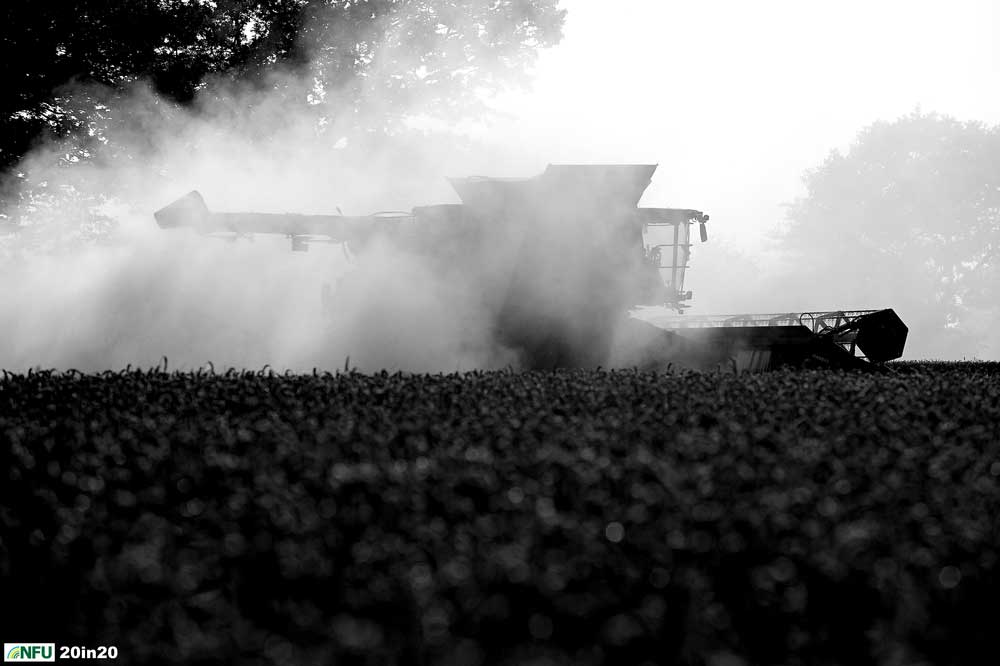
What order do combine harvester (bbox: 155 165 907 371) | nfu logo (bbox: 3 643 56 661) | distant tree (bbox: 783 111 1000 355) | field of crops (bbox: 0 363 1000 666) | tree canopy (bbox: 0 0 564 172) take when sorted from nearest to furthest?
field of crops (bbox: 0 363 1000 666), nfu logo (bbox: 3 643 56 661), combine harvester (bbox: 155 165 907 371), tree canopy (bbox: 0 0 564 172), distant tree (bbox: 783 111 1000 355)

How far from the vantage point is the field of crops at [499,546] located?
Answer: 85.1 inches

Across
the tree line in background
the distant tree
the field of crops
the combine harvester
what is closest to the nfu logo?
the field of crops

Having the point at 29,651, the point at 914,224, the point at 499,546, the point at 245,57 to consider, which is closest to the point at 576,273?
the point at 499,546

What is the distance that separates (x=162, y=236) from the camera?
78.3ft

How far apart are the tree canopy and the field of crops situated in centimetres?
2747

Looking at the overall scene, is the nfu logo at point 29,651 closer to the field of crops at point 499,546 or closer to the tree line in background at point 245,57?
the field of crops at point 499,546

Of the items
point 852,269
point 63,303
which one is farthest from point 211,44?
point 852,269

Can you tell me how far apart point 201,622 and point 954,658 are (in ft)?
5.36

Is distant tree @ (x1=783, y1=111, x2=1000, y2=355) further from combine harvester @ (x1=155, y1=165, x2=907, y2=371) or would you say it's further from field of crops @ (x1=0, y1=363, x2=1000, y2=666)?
field of crops @ (x1=0, y1=363, x2=1000, y2=666)

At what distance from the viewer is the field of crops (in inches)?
85.1

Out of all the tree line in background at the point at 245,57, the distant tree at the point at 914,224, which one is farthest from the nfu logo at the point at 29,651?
the distant tree at the point at 914,224

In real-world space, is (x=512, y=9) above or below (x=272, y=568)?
above

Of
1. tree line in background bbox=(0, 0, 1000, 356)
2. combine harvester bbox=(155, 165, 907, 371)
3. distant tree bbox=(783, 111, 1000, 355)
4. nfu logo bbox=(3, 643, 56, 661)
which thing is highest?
distant tree bbox=(783, 111, 1000, 355)

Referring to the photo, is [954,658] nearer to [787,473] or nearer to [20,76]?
[787,473]
